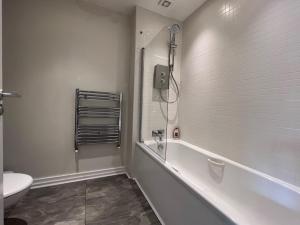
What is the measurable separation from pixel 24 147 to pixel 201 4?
289cm

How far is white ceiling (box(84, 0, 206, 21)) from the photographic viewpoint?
215 centimetres

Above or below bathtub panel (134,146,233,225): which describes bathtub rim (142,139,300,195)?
above

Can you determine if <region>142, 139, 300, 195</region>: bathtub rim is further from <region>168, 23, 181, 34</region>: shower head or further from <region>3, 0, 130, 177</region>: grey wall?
<region>168, 23, 181, 34</region>: shower head

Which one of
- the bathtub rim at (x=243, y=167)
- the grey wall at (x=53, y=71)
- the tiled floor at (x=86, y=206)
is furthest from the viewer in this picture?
the grey wall at (x=53, y=71)

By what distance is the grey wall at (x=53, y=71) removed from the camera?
192 cm

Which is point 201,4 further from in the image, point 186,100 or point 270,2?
point 186,100

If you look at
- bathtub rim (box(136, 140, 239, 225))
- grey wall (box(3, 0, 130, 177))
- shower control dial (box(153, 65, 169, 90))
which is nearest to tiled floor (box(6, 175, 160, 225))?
grey wall (box(3, 0, 130, 177))

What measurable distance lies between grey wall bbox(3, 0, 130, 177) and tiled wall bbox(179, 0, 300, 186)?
1198 mm

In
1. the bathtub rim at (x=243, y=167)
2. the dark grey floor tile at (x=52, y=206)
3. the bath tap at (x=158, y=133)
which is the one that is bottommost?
the dark grey floor tile at (x=52, y=206)

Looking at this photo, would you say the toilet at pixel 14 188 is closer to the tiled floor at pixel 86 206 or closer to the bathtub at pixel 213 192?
the tiled floor at pixel 86 206

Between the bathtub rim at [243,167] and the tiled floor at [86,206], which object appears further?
the tiled floor at [86,206]

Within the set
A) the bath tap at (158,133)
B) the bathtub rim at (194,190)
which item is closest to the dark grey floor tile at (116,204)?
the bathtub rim at (194,190)

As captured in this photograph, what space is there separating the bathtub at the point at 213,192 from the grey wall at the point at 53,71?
1029 millimetres

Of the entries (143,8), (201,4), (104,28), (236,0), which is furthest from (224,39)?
(104,28)
